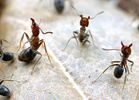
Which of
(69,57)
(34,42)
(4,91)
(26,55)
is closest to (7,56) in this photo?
(26,55)

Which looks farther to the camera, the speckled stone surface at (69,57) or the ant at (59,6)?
the ant at (59,6)

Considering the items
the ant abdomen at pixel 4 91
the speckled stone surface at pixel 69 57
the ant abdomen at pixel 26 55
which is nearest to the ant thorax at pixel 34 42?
the ant abdomen at pixel 26 55

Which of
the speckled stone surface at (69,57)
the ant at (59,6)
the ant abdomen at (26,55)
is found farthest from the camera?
the ant at (59,6)

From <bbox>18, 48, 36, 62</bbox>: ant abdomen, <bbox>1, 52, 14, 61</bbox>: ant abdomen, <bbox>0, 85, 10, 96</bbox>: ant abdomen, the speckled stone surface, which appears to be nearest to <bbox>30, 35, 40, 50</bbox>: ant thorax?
<bbox>18, 48, 36, 62</bbox>: ant abdomen

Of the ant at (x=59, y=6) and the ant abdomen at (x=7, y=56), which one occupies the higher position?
the ant at (x=59, y=6)

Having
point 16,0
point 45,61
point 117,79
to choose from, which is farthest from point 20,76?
point 16,0

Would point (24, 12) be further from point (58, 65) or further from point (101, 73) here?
point (101, 73)

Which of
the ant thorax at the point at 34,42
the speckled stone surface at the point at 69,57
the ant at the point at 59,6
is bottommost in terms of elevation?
the speckled stone surface at the point at 69,57

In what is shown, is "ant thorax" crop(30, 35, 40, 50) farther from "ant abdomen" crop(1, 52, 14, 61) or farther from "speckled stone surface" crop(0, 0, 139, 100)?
"ant abdomen" crop(1, 52, 14, 61)

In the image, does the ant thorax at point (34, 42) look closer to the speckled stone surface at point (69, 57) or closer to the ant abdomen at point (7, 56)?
the speckled stone surface at point (69, 57)
